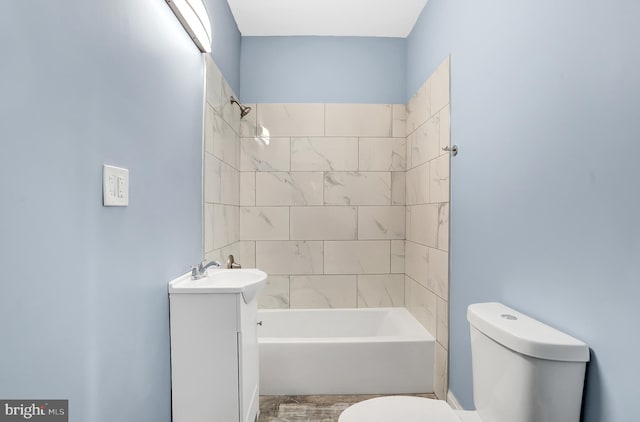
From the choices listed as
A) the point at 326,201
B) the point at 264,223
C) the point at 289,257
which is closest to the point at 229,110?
the point at 264,223

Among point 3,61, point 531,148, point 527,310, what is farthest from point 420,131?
point 3,61

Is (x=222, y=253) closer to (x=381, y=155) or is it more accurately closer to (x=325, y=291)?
(x=325, y=291)

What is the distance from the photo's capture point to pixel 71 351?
901 mm

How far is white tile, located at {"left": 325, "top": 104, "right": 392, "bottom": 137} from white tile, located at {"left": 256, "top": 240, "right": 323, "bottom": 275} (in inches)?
39.5

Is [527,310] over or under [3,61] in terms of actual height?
under

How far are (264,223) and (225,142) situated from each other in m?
0.81

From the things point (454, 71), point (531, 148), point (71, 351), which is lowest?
point (71, 351)

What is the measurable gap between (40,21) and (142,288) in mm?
863

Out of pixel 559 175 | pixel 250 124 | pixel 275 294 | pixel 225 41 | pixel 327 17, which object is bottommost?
pixel 275 294

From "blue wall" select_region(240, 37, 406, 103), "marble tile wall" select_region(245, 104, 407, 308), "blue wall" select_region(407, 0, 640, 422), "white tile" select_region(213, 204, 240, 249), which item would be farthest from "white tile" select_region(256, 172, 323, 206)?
"blue wall" select_region(407, 0, 640, 422)

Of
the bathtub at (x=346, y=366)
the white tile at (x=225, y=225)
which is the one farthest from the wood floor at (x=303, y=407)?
the white tile at (x=225, y=225)

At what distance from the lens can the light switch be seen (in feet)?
3.38

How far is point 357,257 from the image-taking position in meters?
3.01

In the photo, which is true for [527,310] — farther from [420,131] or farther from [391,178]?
[391,178]
